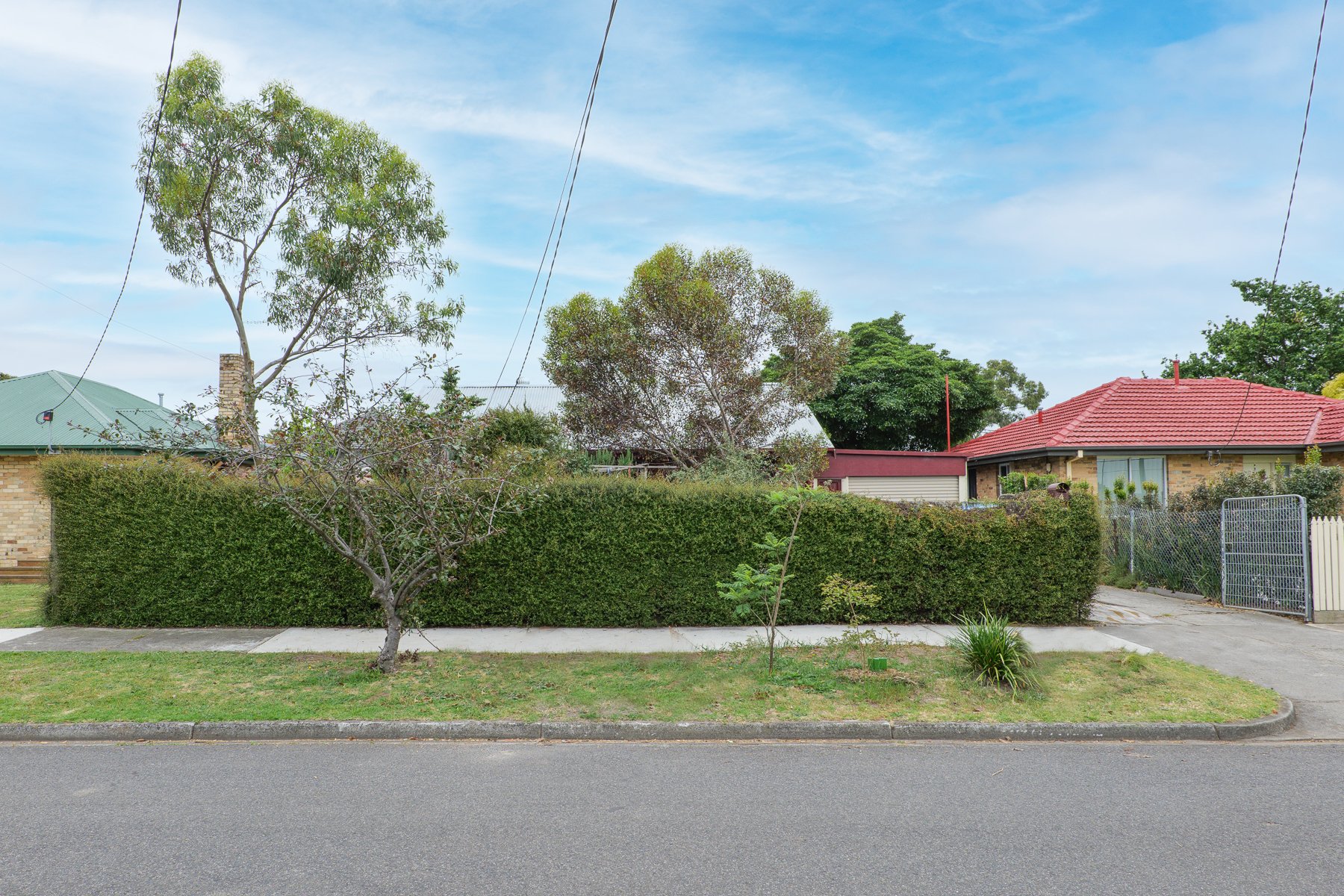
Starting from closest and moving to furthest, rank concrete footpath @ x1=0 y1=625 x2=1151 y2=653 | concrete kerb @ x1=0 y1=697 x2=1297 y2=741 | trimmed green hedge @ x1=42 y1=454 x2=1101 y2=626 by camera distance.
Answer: concrete kerb @ x1=0 y1=697 x2=1297 y2=741, concrete footpath @ x1=0 y1=625 x2=1151 y2=653, trimmed green hedge @ x1=42 y1=454 x2=1101 y2=626

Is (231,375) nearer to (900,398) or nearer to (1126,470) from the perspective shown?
(1126,470)

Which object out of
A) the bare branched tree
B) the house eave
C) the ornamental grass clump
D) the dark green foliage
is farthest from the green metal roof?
the house eave

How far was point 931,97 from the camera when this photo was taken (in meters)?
10.7

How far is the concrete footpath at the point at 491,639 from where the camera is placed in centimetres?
911

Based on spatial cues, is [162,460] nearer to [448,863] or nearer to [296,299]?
[448,863]

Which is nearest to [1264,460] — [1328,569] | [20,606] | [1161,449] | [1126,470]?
[1161,449]

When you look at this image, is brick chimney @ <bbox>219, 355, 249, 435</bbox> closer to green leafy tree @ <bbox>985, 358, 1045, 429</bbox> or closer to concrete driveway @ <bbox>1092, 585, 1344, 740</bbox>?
concrete driveway @ <bbox>1092, 585, 1344, 740</bbox>

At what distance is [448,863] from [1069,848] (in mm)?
3155

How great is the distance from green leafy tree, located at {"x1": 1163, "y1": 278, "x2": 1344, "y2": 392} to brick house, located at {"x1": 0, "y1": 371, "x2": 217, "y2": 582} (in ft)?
132

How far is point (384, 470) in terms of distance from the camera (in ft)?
26.9

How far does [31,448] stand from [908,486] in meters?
22.2

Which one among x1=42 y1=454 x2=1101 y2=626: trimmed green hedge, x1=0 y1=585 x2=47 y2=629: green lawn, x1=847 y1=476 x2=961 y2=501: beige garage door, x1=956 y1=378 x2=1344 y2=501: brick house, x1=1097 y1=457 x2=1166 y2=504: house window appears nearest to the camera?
x1=42 y1=454 x2=1101 y2=626: trimmed green hedge

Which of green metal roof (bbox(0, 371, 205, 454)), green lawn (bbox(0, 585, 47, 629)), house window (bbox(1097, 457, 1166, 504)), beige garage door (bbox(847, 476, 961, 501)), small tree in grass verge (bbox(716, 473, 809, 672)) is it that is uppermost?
green metal roof (bbox(0, 371, 205, 454))

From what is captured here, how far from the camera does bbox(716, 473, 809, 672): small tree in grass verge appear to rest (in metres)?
7.78
